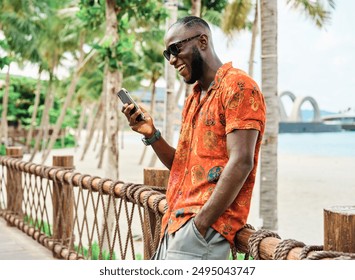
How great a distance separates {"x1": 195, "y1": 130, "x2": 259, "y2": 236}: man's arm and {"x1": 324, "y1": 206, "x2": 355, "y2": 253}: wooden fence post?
0.90 feet

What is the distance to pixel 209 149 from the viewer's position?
1839 millimetres

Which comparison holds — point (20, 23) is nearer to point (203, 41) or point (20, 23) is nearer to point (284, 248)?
point (203, 41)

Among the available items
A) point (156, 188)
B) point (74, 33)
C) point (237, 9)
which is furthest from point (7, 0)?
point (156, 188)

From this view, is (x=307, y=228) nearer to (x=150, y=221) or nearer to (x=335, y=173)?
(x=150, y=221)

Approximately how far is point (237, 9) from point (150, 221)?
14904mm

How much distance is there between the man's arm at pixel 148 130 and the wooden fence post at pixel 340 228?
0.71 meters

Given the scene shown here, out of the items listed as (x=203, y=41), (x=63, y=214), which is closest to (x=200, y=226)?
(x=203, y=41)

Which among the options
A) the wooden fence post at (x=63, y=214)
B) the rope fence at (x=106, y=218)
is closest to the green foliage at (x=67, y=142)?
the rope fence at (x=106, y=218)

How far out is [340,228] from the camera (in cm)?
161

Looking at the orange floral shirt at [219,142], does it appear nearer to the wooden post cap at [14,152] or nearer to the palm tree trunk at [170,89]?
the wooden post cap at [14,152]

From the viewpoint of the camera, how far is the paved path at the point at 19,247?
4531 mm

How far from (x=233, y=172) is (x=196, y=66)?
40cm
